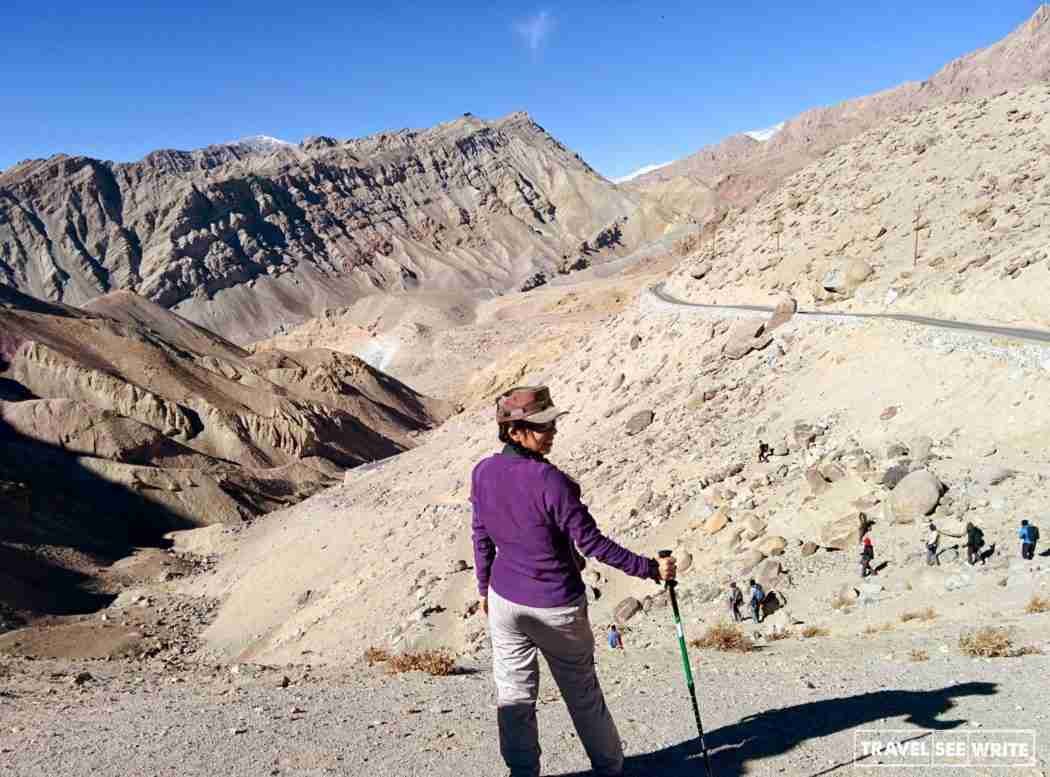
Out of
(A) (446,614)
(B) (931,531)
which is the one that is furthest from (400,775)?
(A) (446,614)

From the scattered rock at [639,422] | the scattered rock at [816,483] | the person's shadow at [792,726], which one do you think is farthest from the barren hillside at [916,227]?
the person's shadow at [792,726]

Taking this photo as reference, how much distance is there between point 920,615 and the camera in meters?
9.12

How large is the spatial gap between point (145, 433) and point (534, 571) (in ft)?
132

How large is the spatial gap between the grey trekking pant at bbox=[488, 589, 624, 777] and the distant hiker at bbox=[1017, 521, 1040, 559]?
7059mm

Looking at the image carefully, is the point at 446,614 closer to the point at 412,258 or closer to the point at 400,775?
the point at 400,775

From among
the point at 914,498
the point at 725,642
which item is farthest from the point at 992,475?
the point at 725,642

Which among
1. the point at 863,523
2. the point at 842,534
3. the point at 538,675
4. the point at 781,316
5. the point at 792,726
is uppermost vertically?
the point at 781,316

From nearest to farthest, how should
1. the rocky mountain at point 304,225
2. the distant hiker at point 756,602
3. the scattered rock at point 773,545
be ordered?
the distant hiker at point 756,602, the scattered rock at point 773,545, the rocky mountain at point 304,225

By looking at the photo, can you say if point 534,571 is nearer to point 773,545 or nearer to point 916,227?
point 773,545

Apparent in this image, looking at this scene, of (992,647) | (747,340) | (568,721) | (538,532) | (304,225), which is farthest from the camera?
(304,225)

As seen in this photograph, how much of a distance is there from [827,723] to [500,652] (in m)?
2.58

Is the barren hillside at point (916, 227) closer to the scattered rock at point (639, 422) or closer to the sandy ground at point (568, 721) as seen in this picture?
the scattered rock at point (639, 422)

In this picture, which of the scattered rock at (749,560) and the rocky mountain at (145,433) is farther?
the rocky mountain at (145,433)

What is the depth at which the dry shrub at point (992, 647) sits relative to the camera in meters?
7.01
